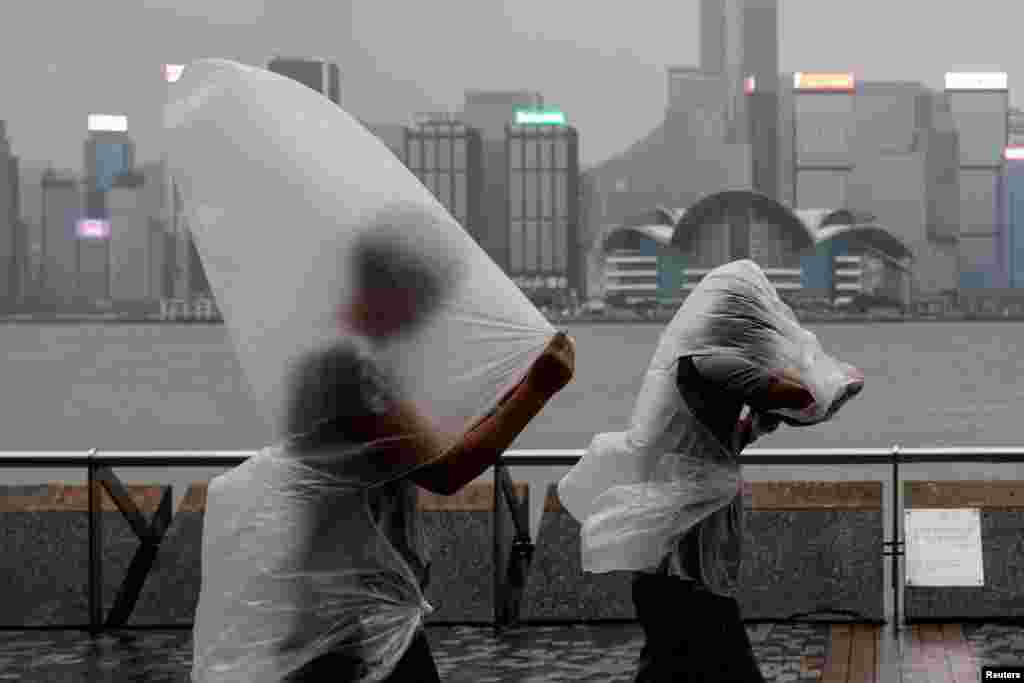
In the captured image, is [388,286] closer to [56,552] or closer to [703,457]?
[703,457]

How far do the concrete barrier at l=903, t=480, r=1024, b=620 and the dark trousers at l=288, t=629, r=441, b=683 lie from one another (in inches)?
224

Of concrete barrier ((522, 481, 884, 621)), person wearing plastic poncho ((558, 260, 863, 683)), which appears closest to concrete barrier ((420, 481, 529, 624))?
concrete barrier ((522, 481, 884, 621))

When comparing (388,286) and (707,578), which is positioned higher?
(388,286)

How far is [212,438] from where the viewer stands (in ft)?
239

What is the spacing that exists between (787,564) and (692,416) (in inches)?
154

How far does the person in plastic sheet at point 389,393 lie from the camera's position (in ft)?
12.4

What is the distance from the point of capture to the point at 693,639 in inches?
215

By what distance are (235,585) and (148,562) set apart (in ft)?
18.7

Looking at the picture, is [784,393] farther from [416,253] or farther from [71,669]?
[71,669]

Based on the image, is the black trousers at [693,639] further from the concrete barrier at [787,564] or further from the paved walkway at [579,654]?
the concrete barrier at [787,564]

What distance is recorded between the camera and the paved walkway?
7.90 metres

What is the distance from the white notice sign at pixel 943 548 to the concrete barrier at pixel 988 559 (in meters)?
0.04

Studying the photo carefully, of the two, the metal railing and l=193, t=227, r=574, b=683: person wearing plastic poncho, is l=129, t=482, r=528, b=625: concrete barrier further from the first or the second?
l=193, t=227, r=574, b=683: person wearing plastic poncho

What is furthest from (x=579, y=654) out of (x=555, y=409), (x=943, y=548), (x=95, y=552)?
(x=555, y=409)
